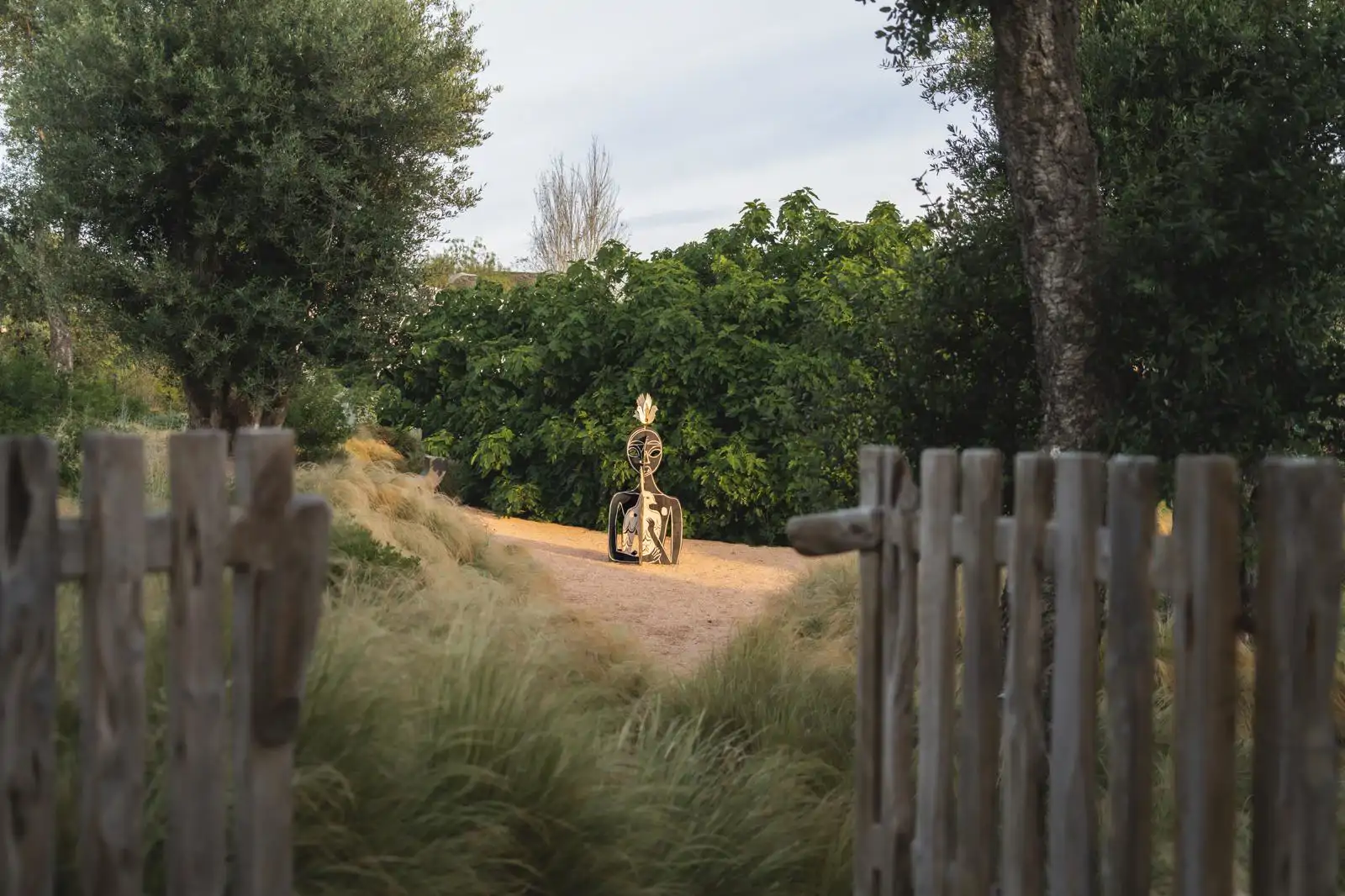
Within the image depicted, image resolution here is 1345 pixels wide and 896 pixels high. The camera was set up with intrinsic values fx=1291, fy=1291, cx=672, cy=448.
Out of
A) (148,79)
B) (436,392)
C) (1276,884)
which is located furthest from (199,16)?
(1276,884)

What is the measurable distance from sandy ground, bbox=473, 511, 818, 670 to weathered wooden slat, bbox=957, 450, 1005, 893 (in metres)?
3.57

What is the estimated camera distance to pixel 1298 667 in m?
2.50

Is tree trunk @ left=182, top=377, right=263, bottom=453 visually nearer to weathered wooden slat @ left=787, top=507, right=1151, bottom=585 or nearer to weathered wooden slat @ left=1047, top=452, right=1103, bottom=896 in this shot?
weathered wooden slat @ left=787, top=507, right=1151, bottom=585

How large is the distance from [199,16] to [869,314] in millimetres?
9795

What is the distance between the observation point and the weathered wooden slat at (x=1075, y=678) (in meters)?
2.79

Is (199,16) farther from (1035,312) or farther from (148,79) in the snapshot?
(1035,312)

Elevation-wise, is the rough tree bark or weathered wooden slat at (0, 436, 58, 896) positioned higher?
the rough tree bark

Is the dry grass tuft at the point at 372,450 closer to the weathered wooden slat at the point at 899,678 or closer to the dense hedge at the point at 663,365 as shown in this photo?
the dense hedge at the point at 663,365

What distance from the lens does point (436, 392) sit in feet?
53.0

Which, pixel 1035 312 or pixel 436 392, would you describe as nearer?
pixel 1035 312

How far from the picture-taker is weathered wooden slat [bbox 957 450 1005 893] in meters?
3.03

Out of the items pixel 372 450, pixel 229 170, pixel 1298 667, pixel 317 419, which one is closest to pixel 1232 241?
pixel 1298 667

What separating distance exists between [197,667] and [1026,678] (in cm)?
180

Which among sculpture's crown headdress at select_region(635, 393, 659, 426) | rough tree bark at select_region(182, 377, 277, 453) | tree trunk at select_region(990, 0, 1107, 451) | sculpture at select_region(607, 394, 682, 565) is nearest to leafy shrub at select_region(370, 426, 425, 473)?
rough tree bark at select_region(182, 377, 277, 453)
